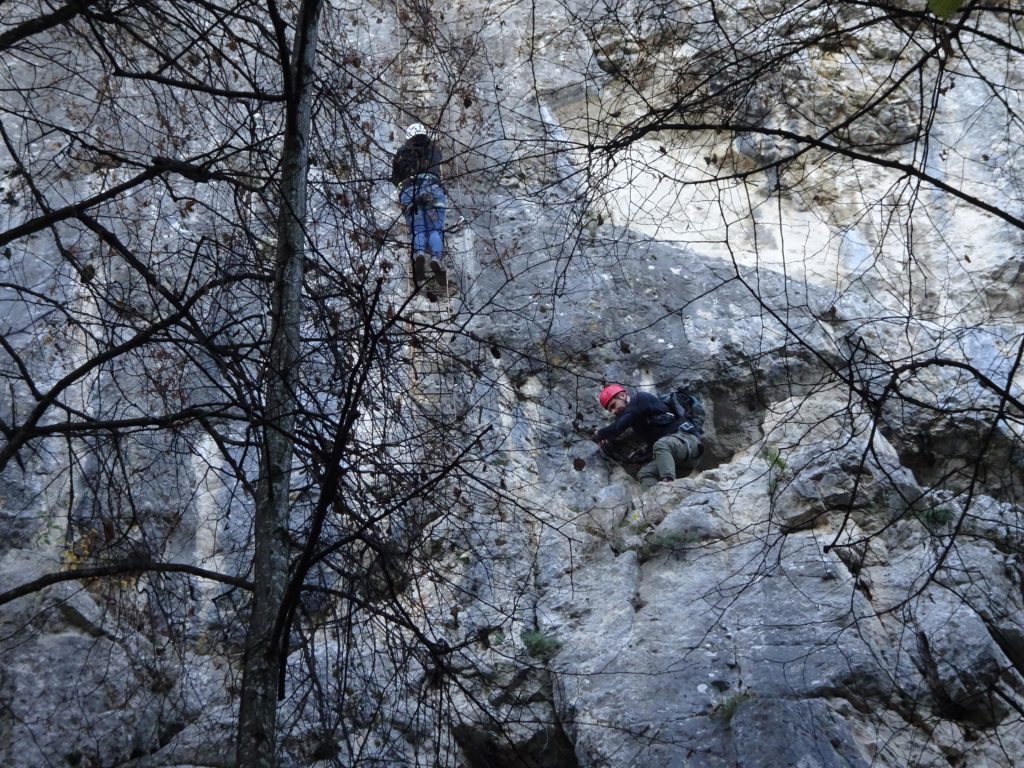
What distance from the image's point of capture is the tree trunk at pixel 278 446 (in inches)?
152

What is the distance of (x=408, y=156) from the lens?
19.4ft

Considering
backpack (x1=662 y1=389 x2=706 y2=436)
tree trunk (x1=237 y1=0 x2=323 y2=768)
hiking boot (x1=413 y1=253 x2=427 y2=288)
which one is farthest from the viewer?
backpack (x1=662 y1=389 x2=706 y2=436)

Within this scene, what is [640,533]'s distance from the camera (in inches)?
301

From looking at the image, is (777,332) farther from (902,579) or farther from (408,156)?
A: (408,156)

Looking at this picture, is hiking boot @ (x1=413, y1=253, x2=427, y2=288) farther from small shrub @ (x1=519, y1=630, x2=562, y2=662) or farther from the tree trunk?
the tree trunk

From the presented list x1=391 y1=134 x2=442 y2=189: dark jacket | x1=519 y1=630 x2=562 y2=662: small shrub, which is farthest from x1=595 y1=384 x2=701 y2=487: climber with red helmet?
x1=391 y1=134 x2=442 y2=189: dark jacket

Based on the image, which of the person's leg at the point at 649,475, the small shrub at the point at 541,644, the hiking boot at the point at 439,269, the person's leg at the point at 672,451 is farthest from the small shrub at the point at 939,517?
the hiking boot at the point at 439,269

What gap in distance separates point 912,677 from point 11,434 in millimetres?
4640

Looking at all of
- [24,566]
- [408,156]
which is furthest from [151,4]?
[24,566]

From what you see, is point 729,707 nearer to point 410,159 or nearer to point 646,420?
point 646,420

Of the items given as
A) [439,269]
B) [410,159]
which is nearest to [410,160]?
[410,159]

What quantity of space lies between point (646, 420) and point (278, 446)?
458 cm

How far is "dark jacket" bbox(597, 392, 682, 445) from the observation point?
27.9 feet

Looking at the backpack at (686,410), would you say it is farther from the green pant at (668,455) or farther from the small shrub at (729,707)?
the small shrub at (729,707)
